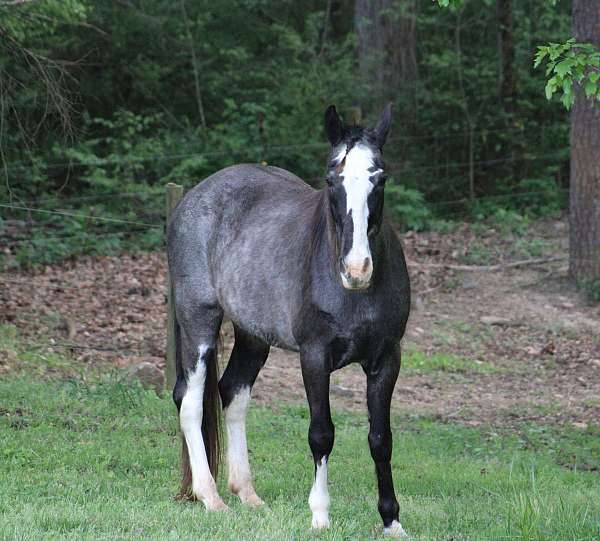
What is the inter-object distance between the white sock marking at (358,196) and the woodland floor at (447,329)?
4.67 metres

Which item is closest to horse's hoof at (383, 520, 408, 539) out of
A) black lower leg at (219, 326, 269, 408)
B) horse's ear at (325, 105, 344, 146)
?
black lower leg at (219, 326, 269, 408)

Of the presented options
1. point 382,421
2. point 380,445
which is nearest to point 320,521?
point 380,445

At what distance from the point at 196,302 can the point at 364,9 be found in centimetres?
1193

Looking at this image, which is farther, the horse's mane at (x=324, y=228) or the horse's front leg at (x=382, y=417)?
the horse's front leg at (x=382, y=417)

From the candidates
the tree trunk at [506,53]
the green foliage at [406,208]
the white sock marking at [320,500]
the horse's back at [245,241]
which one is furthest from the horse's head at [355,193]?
the tree trunk at [506,53]

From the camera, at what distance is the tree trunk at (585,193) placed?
12805 millimetres

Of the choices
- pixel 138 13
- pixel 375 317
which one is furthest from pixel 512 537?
pixel 138 13

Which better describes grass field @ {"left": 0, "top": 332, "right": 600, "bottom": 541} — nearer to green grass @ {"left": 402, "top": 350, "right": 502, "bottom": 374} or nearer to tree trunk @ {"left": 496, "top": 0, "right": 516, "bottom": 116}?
green grass @ {"left": 402, "top": 350, "right": 502, "bottom": 374}

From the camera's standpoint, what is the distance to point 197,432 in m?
6.21

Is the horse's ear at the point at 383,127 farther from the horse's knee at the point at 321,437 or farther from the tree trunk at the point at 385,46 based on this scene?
the tree trunk at the point at 385,46

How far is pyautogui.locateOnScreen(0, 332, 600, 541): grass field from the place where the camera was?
4988 millimetres

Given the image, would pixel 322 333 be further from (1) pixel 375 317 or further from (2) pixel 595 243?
(2) pixel 595 243

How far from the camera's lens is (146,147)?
614 inches

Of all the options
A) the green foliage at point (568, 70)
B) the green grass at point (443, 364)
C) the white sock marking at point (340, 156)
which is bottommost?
the green grass at point (443, 364)
